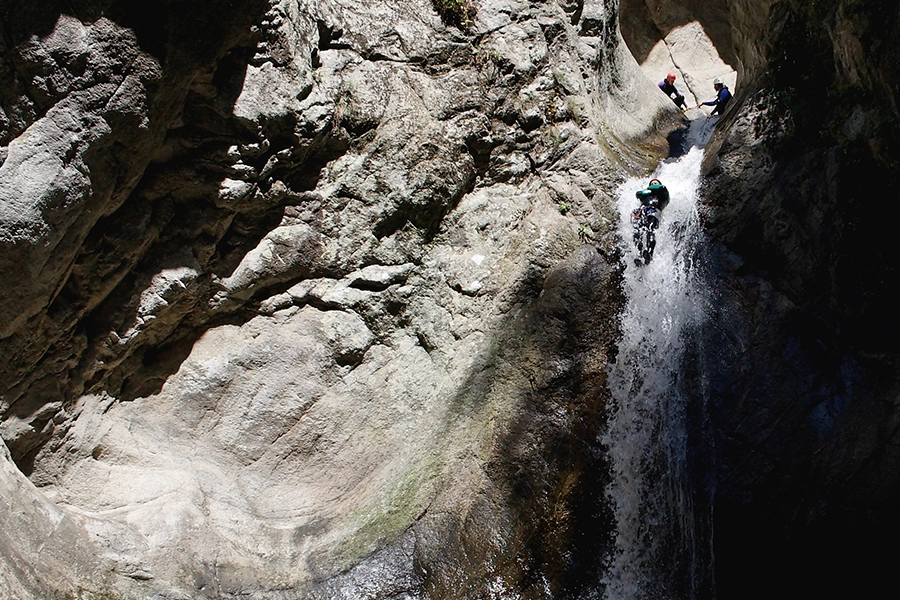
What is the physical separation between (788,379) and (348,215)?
5.13 meters

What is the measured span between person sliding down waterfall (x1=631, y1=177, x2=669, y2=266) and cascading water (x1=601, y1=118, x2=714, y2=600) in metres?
0.09

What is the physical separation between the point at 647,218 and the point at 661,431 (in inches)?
103

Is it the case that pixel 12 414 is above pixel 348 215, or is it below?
below

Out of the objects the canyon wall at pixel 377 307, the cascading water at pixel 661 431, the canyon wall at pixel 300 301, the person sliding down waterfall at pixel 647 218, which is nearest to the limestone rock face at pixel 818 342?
the canyon wall at pixel 377 307

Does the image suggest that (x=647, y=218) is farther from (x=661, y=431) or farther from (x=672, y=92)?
(x=672, y=92)

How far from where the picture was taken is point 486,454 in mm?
6637

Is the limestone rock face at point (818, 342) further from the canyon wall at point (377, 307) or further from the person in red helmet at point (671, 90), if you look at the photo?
the person in red helmet at point (671, 90)

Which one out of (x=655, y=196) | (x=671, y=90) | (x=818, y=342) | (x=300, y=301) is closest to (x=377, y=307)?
(x=300, y=301)

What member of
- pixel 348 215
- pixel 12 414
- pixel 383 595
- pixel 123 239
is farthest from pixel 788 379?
pixel 12 414

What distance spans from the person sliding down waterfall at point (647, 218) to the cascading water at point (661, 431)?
0.29 feet

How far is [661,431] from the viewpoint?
6711 mm

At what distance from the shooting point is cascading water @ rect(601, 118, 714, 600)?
6.30m

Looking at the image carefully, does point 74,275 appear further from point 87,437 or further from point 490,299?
point 490,299

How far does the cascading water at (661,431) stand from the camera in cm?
630
